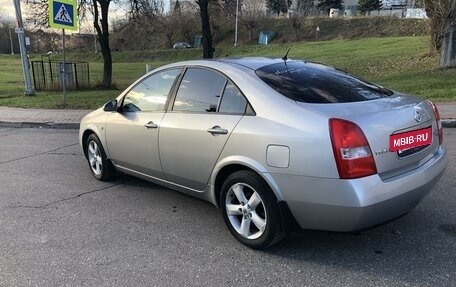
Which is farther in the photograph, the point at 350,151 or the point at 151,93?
the point at 151,93

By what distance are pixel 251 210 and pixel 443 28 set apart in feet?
53.6

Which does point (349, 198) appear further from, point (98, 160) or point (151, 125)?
point (98, 160)

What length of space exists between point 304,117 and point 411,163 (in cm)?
92

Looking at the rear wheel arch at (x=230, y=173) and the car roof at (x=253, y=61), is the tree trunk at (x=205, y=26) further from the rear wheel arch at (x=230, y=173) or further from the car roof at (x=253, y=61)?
the rear wheel arch at (x=230, y=173)

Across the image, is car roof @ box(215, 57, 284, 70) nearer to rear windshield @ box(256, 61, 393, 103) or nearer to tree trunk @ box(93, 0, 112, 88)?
rear windshield @ box(256, 61, 393, 103)

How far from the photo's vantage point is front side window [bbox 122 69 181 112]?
467 centimetres

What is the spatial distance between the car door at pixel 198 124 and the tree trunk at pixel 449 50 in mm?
14134

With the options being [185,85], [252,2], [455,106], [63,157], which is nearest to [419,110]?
[185,85]

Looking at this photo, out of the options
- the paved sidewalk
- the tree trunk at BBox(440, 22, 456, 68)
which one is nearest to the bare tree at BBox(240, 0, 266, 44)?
the tree trunk at BBox(440, 22, 456, 68)

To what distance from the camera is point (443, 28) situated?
17188 mm

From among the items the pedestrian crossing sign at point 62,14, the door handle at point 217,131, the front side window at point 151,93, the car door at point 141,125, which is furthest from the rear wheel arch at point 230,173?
the pedestrian crossing sign at point 62,14

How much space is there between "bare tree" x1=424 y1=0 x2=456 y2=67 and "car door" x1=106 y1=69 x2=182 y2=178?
46.1 feet

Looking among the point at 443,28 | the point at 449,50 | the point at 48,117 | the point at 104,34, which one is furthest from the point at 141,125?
the point at 104,34

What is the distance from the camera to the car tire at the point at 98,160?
5.64 meters
